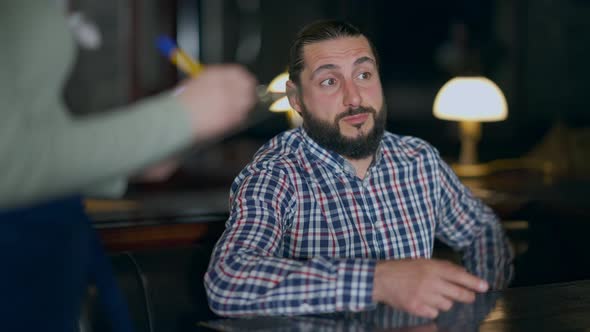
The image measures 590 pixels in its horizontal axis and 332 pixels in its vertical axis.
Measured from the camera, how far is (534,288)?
1.91 metres

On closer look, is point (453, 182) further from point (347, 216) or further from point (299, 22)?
point (299, 22)

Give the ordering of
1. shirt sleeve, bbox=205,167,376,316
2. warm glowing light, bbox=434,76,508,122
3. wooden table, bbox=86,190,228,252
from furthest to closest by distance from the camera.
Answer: warm glowing light, bbox=434,76,508,122
wooden table, bbox=86,190,228,252
shirt sleeve, bbox=205,167,376,316

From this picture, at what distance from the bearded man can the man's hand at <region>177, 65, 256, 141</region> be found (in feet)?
3.07

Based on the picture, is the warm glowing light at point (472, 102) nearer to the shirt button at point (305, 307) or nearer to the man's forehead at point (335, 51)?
the man's forehead at point (335, 51)

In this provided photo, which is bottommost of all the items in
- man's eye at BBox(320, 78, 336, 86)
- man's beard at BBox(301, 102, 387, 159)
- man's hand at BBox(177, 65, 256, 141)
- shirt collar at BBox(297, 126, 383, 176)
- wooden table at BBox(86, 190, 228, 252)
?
wooden table at BBox(86, 190, 228, 252)

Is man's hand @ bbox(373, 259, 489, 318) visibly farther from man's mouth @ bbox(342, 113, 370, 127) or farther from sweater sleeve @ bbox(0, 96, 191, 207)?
sweater sleeve @ bbox(0, 96, 191, 207)

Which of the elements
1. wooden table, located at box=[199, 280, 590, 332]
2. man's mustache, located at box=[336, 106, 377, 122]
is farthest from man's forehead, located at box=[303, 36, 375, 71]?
wooden table, located at box=[199, 280, 590, 332]

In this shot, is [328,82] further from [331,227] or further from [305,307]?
[305,307]

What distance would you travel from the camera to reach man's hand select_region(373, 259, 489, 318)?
1601 mm

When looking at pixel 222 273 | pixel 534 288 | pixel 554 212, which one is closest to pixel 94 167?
pixel 222 273

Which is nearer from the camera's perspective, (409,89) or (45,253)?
(45,253)

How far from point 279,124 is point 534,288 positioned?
4899mm

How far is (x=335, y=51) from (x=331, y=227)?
0.47 m

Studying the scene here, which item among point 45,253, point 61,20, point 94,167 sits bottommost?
point 45,253
